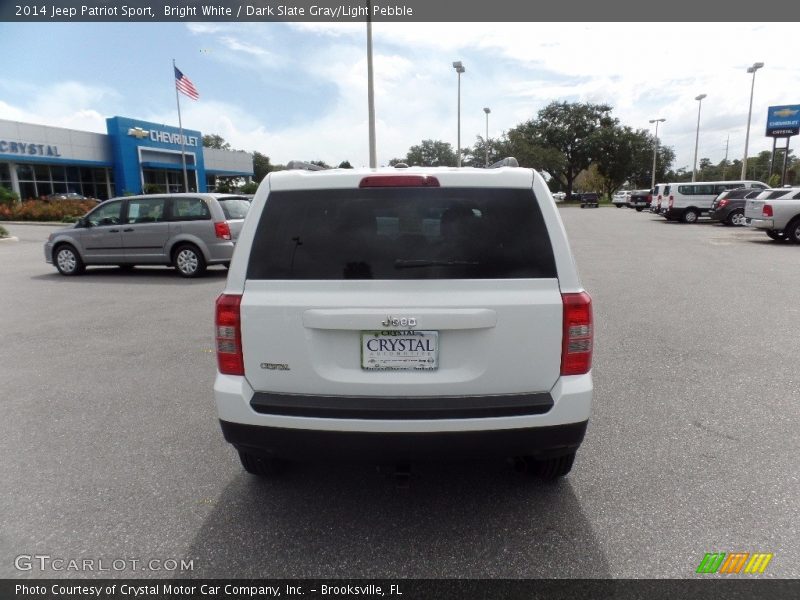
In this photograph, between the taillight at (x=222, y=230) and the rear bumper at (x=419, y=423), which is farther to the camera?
the taillight at (x=222, y=230)

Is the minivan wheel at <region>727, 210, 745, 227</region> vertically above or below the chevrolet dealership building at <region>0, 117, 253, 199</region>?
below

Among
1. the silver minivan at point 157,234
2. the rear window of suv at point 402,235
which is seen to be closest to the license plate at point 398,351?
the rear window of suv at point 402,235

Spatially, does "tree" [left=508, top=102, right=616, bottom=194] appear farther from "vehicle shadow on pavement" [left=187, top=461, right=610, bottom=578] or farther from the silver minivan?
"vehicle shadow on pavement" [left=187, top=461, right=610, bottom=578]

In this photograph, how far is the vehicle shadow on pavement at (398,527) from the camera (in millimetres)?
2594

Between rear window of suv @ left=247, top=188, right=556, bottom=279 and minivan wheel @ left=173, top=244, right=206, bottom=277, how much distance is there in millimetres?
9614

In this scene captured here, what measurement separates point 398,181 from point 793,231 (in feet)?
62.5

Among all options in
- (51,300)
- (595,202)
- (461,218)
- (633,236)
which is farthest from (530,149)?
(461,218)

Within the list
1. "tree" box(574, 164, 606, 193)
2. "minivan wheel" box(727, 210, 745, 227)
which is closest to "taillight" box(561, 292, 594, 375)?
"minivan wheel" box(727, 210, 745, 227)

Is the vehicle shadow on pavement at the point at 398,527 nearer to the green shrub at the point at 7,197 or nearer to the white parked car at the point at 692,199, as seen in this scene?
the white parked car at the point at 692,199

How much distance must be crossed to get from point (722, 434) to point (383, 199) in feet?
9.92

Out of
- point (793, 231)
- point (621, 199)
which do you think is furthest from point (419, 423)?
point (621, 199)

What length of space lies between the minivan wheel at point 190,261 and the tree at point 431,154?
8148 cm

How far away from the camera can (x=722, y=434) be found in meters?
3.95

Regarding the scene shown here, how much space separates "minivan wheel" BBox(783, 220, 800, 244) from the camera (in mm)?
17141
